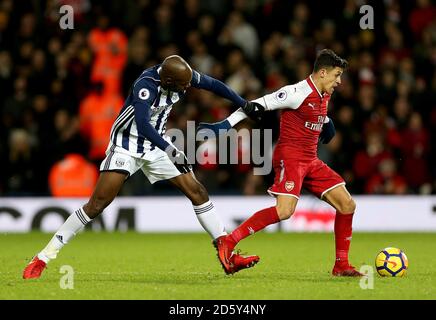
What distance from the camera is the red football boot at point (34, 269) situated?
27.2 feet

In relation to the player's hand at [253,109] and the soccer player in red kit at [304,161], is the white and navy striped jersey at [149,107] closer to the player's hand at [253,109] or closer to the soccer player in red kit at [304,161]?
the player's hand at [253,109]

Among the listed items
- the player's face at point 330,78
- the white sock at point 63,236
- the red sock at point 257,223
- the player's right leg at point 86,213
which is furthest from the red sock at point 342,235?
the white sock at point 63,236

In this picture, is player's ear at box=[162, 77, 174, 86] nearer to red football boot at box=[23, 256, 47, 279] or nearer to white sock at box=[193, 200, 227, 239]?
white sock at box=[193, 200, 227, 239]

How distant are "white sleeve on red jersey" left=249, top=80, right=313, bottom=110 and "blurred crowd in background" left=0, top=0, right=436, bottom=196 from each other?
611cm

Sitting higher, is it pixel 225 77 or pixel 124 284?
pixel 225 77

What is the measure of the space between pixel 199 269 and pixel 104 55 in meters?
7.15

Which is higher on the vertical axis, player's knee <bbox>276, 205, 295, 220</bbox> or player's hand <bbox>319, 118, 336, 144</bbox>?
player's hand <bbox>319, 118, 336, 144</bbox>

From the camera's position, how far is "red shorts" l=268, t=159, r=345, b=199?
27.9ft

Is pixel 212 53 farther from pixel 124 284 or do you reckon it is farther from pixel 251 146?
pixel 124 284

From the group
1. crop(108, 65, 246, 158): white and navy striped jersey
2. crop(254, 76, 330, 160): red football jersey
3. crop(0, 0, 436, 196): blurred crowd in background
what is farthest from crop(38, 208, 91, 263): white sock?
crop(0, 0, 436, 196): blurred crowd in background

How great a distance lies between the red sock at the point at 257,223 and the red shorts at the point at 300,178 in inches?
7.1

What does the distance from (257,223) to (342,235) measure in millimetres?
756
